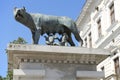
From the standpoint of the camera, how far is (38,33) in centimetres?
1316

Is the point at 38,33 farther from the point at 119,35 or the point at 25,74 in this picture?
the point at 119,35

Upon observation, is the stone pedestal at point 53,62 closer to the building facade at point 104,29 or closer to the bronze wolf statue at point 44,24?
the bronze wolf statue at point 44,24

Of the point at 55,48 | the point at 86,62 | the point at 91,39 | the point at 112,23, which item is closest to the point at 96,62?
the point at 86,62

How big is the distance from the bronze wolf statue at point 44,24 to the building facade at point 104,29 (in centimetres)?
1034

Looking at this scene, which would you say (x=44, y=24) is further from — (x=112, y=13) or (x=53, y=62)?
(x=112, y=13)

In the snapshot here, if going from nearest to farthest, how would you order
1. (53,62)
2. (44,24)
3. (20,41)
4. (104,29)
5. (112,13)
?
(53,62) → (44,24) → (20,41) → (112,13) → (104,29)

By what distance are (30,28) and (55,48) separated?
155 centimetres

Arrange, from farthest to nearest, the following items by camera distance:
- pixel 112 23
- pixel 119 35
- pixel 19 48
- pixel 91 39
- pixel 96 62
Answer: pixel 91 39, pixel 112 23, pixel 119 35, pixel 96 62, pixel 19 48

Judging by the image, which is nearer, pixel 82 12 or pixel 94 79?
pixel 94 79

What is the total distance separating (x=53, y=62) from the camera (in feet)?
41.9

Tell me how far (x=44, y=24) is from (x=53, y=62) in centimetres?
161

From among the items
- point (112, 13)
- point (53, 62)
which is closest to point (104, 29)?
point (112, 13)

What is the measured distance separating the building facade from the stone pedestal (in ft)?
35.2

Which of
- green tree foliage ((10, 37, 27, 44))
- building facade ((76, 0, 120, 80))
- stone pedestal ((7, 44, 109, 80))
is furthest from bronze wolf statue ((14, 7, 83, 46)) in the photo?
green tree foliage ((10, 37, 27, 44))
